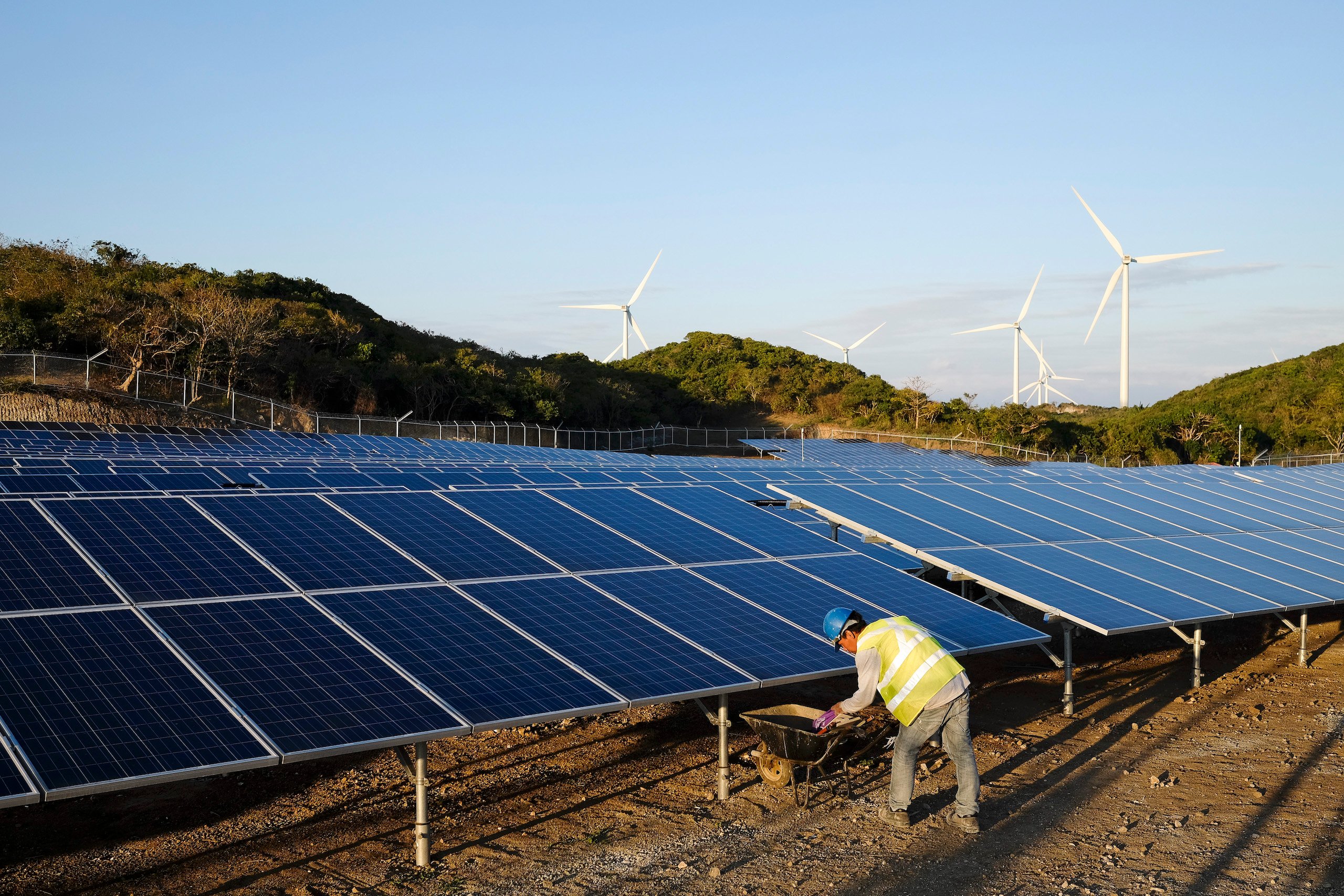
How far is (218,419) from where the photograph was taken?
4878 centimetres

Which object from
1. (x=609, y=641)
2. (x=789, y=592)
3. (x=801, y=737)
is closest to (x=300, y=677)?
(x=609, y=641)

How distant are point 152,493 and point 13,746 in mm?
6190

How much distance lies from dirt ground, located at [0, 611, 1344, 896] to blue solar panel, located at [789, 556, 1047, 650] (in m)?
1.72

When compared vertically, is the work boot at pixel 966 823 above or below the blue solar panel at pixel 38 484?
below

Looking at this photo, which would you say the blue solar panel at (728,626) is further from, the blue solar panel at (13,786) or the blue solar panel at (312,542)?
the blue solar panel at (13,786)

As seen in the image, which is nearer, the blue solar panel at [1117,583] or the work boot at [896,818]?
the work boot at [896,818]

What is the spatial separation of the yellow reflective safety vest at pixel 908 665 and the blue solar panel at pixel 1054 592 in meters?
4.97

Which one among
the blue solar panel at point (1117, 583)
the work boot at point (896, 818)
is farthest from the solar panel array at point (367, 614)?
the blue solar panel at point (1117, 583)

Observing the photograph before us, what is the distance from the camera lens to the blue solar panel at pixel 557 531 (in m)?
13.6

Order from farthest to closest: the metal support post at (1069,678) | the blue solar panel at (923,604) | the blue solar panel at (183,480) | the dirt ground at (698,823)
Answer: the blue solar panel at (183,480) → the metal support post at (1069,678) → the blue solar panel at (923,604) → the dirt ground at (698,823)

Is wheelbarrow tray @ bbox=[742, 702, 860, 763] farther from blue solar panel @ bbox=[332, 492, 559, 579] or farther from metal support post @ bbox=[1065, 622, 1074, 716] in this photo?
metal support post @ bbox=[1065, 622, 1074, 716]

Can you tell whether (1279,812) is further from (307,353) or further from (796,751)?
(307,353)

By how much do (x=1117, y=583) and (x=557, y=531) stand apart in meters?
9.49

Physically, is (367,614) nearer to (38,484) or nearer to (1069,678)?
(38,484)
